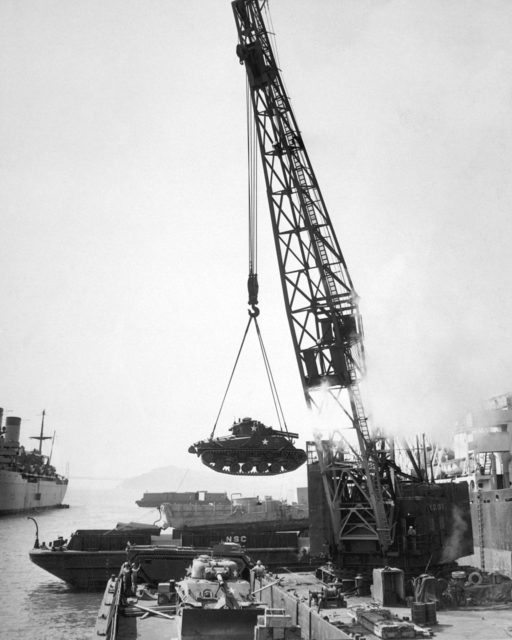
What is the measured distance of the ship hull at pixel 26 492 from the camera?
104 metres

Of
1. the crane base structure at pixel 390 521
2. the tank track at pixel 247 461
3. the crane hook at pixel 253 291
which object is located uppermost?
the crane hook at pixel 253 291

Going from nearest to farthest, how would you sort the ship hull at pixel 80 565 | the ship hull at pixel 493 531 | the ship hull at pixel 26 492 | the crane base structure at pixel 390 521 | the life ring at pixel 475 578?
the life ring at pixel 475 578, the crane base structure at pixel 390 521, the ship hull at pixel 493 531, the ship hull at pixel 80 565, the ship hull at pixel 26 492

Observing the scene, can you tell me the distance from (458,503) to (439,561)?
11.5 ft

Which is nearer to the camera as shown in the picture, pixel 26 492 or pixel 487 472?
pixel 487 472

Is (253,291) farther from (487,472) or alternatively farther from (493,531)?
(487,472)

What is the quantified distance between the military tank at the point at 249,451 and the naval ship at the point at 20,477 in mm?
91052

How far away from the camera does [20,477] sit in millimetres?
112188

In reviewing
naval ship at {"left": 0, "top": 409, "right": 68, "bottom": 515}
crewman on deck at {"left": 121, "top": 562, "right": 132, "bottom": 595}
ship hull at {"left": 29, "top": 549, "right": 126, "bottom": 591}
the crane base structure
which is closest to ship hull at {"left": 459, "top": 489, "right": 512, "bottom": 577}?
the crane base structure

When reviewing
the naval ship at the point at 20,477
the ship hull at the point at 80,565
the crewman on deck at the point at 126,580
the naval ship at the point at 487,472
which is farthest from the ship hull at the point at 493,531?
the naval ship at the point at 20,477

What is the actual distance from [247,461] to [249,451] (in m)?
0.45

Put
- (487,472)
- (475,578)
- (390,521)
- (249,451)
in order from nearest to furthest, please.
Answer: (249,451)
(475,578)
(390,521)
(487,472)

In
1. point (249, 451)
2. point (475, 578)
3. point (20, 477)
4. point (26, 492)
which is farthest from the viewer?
point (26, 492)

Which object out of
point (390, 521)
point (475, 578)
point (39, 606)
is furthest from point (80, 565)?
point (475, 578)

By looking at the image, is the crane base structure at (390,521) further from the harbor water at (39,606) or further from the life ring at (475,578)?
the harbor water at (39,606)
